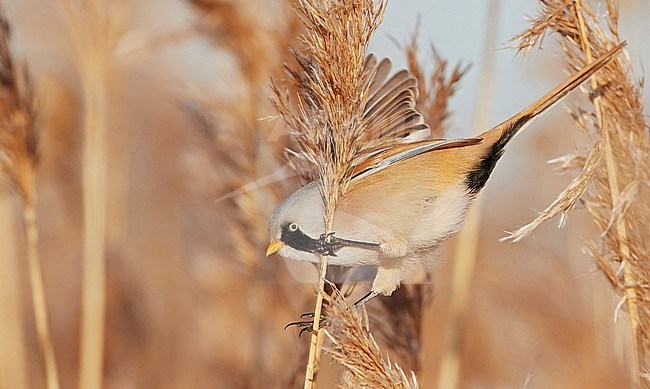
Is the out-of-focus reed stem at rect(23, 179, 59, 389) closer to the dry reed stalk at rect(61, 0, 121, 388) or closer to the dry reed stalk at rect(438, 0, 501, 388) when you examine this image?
the dry reed stalk at rect(61, 0, 121, 388)

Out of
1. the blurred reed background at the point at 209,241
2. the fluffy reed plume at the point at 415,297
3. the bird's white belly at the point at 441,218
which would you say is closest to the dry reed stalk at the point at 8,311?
the blurred reed background at the point at 209,241

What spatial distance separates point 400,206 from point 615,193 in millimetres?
239

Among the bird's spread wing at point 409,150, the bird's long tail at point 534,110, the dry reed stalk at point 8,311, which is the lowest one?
the dry reed stalk at point 8,311

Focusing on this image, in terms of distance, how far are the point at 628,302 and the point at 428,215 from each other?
0.25m

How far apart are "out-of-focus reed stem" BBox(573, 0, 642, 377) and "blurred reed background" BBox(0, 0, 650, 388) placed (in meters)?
0.04

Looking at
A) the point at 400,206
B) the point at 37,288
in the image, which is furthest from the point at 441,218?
the point at 37,288

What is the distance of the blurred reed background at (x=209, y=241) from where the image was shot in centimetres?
86

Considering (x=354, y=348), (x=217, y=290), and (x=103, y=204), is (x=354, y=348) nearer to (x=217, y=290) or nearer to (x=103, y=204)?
(x=103, y=204)

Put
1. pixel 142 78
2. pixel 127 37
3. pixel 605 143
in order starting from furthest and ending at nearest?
pixel 142 78, pixel 127 37, pixel 605 143

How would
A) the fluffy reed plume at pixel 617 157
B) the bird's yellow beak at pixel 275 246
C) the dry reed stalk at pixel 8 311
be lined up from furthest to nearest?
1. the dry reed stalk at pixel 8 311
2. the fluffy reed plume at pixel 617 157
3. the bird's yellow beak at pixel 275 246

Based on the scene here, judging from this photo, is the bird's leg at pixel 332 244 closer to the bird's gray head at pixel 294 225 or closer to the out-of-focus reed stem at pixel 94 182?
the bird's gray head at pixel 294 225

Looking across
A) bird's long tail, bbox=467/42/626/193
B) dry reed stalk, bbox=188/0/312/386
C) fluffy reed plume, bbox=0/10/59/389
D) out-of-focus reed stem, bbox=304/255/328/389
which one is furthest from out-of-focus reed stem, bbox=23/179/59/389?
bird's long tail, bbox=467/42/626/193

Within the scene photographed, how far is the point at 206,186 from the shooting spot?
3.80 feet

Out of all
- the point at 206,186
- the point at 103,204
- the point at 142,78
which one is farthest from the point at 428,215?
the point at 142,78
